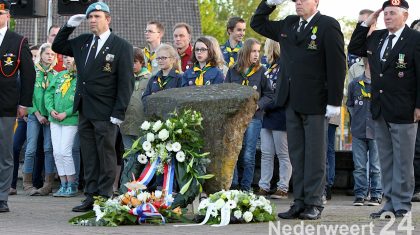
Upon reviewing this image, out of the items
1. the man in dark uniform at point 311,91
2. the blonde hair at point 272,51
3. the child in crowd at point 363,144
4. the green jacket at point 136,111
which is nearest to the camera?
the man in dark uniform at point 311,91

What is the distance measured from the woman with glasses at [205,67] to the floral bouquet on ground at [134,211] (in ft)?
10.9

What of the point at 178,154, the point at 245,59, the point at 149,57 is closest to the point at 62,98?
the point at 149,57

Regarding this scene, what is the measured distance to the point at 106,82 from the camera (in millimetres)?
10914

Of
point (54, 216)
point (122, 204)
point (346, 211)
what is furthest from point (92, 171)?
point (346, 211)

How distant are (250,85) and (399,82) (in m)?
3.34

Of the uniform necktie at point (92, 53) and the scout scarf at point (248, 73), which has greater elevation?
the uniform necktie at point (92, 53)

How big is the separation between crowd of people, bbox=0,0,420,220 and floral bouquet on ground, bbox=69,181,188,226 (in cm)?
112

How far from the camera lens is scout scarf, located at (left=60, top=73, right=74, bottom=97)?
1348 centimetres

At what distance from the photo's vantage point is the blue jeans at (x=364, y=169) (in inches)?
491

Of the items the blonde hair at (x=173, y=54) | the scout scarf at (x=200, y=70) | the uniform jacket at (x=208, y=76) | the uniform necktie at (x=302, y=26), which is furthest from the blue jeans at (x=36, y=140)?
the uniform necktie at (x=302, y=26)

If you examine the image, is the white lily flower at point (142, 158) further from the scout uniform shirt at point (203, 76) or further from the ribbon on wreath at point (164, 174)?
the scout uniform shirt at point (203, 76)

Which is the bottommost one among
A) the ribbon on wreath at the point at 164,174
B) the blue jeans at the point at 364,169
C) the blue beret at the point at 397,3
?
the blue jeans at the point at 364,169

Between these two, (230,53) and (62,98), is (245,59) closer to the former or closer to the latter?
(230,53)

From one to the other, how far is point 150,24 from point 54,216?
187 inches
